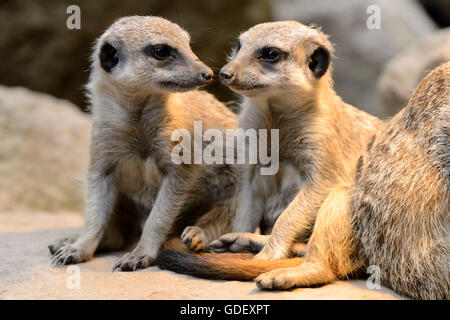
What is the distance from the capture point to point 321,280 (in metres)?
2.90

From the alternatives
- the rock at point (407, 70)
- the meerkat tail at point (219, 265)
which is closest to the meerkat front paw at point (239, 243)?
the meerkat tail at point (219, 265)

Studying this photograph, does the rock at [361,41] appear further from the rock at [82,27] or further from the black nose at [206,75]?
the black nose at [206,75]

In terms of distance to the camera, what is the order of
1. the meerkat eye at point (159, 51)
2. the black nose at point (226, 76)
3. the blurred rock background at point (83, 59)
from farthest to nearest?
the blurred rock background at point (83, 59) < the meerkat eye at point (159, 51) < the black nose at point (226, 76)

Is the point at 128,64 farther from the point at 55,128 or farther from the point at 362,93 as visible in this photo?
the point at 362,93

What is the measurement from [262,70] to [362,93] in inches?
187

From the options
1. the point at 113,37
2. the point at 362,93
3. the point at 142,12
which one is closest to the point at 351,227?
the point at 113,37

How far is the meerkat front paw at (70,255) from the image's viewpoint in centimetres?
327

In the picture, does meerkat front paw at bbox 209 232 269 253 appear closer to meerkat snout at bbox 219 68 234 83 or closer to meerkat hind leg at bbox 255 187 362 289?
meerkat hind leg at bbox 255 187 362 289

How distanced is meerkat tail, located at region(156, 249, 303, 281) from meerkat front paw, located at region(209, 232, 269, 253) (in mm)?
114

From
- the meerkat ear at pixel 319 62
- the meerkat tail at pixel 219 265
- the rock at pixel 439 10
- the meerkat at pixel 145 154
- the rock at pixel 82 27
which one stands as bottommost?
the meerkat tail at pixel 219 265

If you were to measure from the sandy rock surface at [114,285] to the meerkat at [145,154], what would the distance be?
12 centimetres

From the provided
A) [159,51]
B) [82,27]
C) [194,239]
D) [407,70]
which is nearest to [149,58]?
[159,51]

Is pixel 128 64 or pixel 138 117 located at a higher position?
pixel 128 64

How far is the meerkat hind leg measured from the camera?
9.18ft
